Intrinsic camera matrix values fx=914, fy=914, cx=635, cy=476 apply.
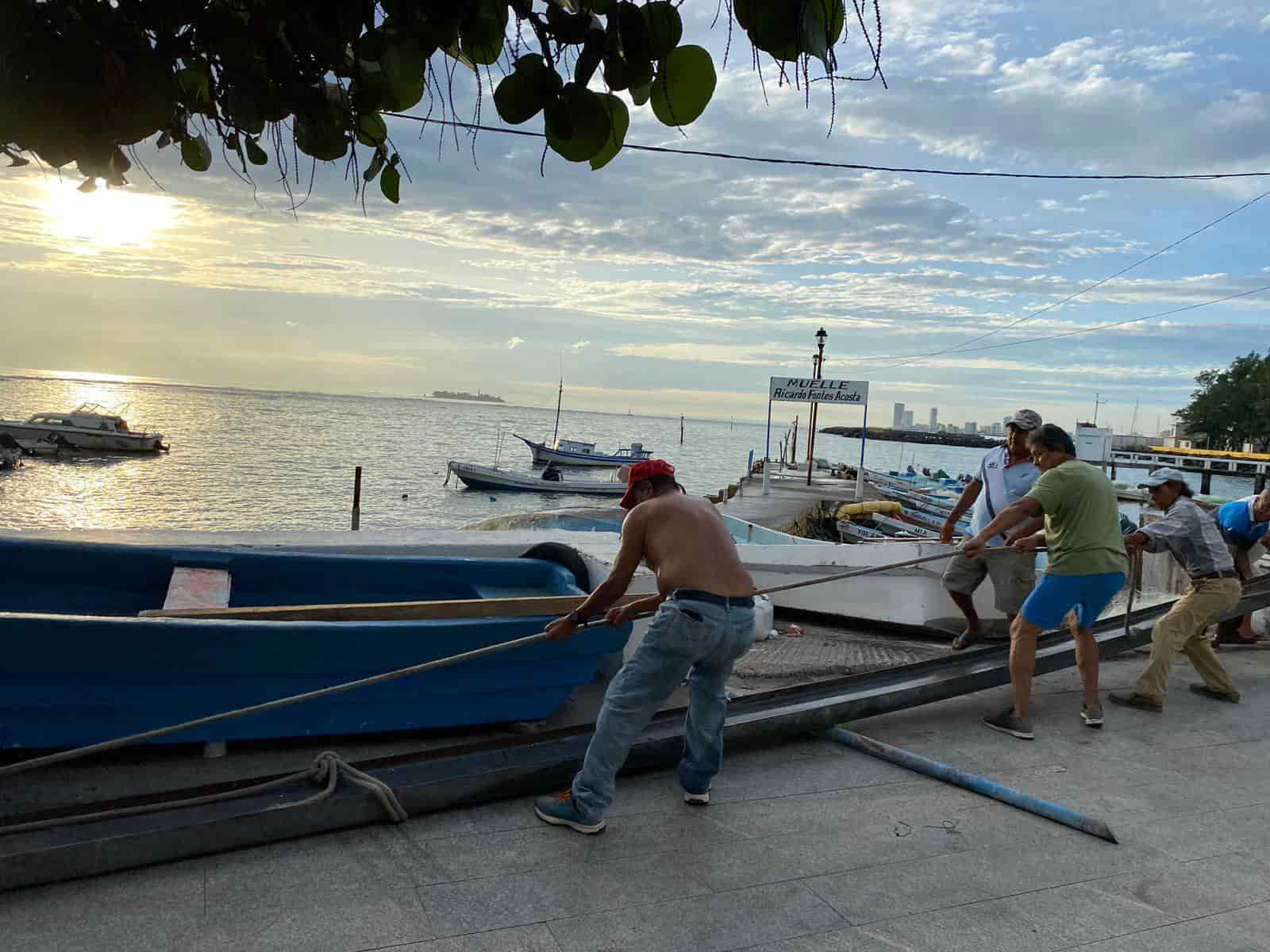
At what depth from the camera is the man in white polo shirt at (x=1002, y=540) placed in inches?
248

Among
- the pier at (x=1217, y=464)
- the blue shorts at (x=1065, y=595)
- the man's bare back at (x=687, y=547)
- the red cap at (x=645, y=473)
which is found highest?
the red cap at (x=645, y=473)

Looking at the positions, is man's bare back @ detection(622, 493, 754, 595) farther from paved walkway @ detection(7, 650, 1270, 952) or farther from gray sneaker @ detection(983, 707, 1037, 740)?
gray sneaker @ detection(983, 707, 1037, 740)

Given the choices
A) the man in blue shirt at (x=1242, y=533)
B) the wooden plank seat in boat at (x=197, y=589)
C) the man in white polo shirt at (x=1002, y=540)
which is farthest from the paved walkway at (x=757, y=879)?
the man in blue shirt at (x=1242, y=533)

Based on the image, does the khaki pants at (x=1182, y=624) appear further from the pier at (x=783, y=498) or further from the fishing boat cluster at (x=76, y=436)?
the fishing boat cluster at (x=76, y=436)

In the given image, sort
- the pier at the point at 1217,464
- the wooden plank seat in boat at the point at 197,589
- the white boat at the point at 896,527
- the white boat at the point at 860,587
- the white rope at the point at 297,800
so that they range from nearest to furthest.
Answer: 1. the white rope at the point at 297,800
2. the wooden plank seat in boat at the point at 197,589
3. the white boat at the point at 860,587
4. the white boat at the point at 896,527
5. the pier at the point at 1217,464

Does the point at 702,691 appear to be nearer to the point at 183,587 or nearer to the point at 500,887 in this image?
the point at 500,887

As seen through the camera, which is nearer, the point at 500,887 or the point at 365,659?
the point at 500,887

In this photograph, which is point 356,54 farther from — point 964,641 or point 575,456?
point 575,456

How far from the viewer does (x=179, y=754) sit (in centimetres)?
445

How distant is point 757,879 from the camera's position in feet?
11.4

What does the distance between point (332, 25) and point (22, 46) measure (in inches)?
21.8

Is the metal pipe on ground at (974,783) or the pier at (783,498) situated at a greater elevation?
the metal pipe on ground at (974,783)

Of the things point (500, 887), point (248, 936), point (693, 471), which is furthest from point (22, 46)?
point (693, 471)

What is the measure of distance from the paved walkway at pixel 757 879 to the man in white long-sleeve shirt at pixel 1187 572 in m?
1.10
